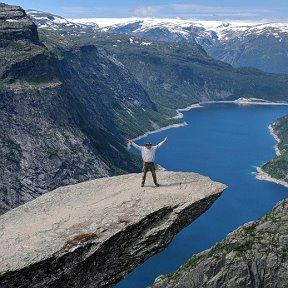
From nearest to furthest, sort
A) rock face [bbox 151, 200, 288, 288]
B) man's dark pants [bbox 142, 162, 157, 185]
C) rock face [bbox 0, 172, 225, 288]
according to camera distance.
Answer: rock face [bbox 0, 172, 225, 288]
man's dark pants [bbox 142, 162, 157, 185]
rock face [bbox 151, 200, 288, 288]

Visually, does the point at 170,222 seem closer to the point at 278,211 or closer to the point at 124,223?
the point at 124,223

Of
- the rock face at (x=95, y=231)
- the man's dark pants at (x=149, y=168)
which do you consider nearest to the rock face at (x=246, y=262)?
the rock face at (x=95, y=231)

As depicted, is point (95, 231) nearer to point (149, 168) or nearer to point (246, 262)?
point (149, 168)

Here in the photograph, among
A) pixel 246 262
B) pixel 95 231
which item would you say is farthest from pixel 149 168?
pixel 246 262

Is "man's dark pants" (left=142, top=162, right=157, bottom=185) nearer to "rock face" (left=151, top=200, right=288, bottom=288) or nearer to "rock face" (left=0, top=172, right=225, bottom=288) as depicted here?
"rock face" (left=0, top=172, right=225, bottom=288)

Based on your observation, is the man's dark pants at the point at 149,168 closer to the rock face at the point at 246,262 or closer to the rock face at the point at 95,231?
the rock face at the point at 95,231

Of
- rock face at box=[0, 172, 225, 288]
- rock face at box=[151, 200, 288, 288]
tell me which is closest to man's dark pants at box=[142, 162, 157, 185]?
rock face at box=[0, 172, 225, 288]

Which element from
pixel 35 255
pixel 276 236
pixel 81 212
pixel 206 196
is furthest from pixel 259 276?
pixel 35 255
